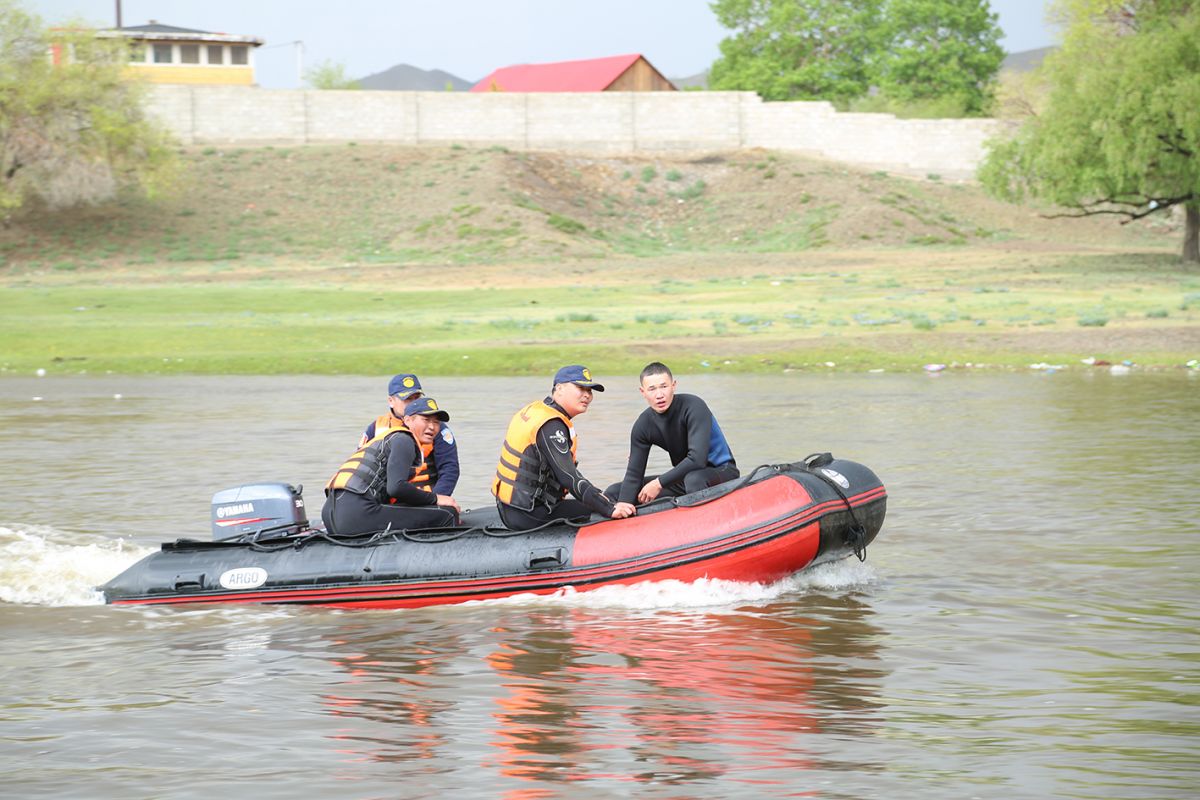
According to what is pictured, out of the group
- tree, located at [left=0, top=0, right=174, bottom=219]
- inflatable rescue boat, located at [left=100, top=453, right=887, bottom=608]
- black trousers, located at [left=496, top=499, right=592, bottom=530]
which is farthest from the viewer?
tree, located at [left=0, top=0, right=174, bottom=219]

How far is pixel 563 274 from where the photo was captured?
43.8m

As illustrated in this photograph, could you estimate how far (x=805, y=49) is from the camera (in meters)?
88.2

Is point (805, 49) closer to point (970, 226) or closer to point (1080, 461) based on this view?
point (970, 226)

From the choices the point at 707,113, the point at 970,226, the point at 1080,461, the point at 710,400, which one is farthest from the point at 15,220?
the point at 1080,461

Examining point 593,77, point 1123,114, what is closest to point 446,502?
point 1123,114

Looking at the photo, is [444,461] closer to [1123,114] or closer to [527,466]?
[527,466]

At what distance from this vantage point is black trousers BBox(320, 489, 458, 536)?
1041 centimetres

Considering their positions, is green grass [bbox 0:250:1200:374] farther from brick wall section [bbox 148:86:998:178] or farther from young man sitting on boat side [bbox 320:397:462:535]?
brick wall section [bbox 148:86:998:178]

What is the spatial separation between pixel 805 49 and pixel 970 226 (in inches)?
1431

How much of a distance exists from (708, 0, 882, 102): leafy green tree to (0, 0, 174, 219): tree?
40946mm

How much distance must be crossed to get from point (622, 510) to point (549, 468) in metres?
0.56

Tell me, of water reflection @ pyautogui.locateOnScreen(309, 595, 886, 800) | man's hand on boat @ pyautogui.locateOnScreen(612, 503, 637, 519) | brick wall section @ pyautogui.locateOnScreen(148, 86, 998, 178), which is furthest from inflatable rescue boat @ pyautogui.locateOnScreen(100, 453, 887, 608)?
brick wall section @ pyautogui.locateOnScreen(148, 86, 998, 178)

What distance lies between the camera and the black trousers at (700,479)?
34.7 ft

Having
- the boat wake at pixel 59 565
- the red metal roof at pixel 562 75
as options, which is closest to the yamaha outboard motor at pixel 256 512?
the boat wake at pixel 59 565
